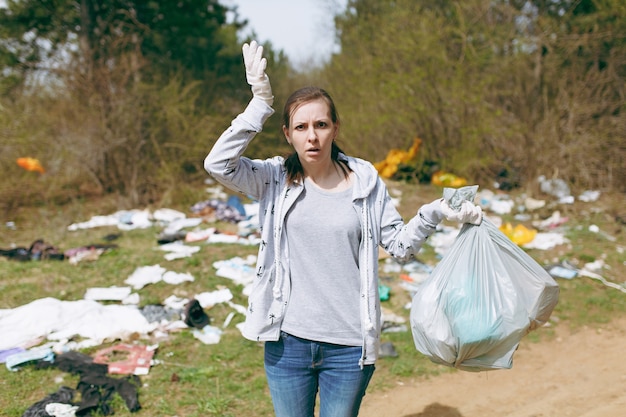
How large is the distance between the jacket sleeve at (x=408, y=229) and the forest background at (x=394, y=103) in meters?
7.99

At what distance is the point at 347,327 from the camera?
2.00 metres

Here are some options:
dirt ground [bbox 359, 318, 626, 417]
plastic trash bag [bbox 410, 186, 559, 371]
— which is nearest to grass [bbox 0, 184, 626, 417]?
dirt ground [bbox 359, 318, 626, 417]

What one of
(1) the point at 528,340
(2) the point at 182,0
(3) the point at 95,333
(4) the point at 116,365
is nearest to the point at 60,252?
(3) the point at 95,333

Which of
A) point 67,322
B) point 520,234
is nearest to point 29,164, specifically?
point 67,322

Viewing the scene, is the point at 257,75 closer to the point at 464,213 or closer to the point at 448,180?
the point at 464,213

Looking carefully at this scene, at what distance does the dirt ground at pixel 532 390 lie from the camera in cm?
382

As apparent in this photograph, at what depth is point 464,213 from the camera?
2.09 meters

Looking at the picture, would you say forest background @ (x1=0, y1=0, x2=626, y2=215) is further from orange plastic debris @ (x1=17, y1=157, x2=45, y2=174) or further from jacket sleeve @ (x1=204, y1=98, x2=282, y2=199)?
jacket sleeve @ (x1=204, y1=98, x2=282, y2=199)

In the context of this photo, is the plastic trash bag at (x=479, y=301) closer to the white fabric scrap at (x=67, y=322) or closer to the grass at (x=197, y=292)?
the grass at (x=197, y=292)

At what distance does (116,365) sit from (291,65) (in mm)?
13894

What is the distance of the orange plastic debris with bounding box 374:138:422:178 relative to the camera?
1080 cm

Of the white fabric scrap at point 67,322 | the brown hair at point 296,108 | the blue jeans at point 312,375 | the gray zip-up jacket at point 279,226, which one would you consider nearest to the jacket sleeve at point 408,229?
the gray zip-up jacket at point 279,226

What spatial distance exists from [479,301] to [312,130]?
0.90 metres

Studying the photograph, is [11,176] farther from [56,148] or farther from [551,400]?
[551,400]
